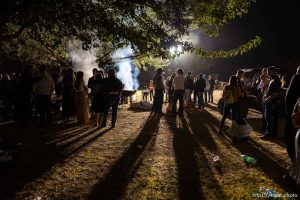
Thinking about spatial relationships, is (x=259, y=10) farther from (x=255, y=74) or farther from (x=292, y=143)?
(x=292, y=143)

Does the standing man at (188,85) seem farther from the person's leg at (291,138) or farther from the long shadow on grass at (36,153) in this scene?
the person's leg at (291,138)

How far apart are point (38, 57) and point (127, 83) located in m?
9.42

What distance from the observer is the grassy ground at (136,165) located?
5695mm

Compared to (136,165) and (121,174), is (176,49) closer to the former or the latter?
(136,165)

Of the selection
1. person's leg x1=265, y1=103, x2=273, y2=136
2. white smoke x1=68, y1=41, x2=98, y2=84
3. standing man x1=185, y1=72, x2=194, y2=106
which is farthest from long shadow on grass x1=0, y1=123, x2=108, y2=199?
white smoke x1=68, y1=41, x2=98, y2=84

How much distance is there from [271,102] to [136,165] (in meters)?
4.68

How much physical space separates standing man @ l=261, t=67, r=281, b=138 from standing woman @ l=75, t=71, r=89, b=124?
6.41 m

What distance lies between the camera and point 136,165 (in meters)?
7.24

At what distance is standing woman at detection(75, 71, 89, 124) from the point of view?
12.3m

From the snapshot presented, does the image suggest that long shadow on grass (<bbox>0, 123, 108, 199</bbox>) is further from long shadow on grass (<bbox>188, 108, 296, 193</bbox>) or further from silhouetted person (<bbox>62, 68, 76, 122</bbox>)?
long shadow on grass (<bbox>188, 108, 296, 193</bbox>)

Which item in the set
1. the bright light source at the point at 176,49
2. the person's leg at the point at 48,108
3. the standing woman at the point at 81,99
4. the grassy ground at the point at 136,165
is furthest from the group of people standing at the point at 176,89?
the person's leg at the point at 48,108

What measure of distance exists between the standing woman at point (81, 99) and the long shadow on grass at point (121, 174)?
3245mm

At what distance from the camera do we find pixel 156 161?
757 centimetres

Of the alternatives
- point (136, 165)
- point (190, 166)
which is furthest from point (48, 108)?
point (190, 166)
